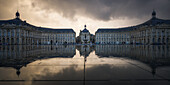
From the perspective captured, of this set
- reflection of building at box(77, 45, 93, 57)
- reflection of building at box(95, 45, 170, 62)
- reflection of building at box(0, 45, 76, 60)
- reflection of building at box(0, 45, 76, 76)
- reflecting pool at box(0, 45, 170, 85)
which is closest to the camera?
reflecting pool at box(0, 45, 170, 85)

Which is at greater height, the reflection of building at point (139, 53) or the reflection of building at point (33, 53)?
the reflection of building at point (33, 53)

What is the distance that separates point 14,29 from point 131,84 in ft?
225

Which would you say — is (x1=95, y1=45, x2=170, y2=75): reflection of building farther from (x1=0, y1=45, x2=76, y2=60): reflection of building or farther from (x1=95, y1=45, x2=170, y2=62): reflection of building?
(x1=0, y1=45, x2=76, y2=60): reflection of building

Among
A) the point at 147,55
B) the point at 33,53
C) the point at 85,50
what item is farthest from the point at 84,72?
the point at 85,50

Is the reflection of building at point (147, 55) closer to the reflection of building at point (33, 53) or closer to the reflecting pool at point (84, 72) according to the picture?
the reflecting pool at point (84, 72)

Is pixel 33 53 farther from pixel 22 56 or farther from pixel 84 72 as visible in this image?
pixel 84 72

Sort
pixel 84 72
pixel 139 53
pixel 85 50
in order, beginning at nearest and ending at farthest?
pixel 84 72
pixel 139 53
pixel 85 50

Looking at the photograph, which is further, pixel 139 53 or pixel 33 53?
pixel 33 53

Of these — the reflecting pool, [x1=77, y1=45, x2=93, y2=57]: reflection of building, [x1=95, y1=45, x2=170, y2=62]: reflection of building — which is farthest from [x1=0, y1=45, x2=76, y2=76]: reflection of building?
[x1=95, y1=45, x2=170, y2=62]: reflection of building

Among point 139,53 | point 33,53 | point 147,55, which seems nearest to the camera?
point 147,55

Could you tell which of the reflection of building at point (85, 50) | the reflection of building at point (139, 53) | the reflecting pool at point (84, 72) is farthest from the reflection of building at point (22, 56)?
the reflection of building at point (139, 53)

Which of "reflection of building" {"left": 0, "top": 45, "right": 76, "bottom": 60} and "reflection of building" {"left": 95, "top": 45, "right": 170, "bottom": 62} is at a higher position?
"reflection of building" {"left": 0, "top": 45, "right": 76, "bottom": 60}

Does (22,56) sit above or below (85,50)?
above

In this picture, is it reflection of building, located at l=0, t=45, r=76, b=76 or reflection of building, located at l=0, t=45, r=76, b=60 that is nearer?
reflection of building, located at l=0, t=45, r=76, b=76
